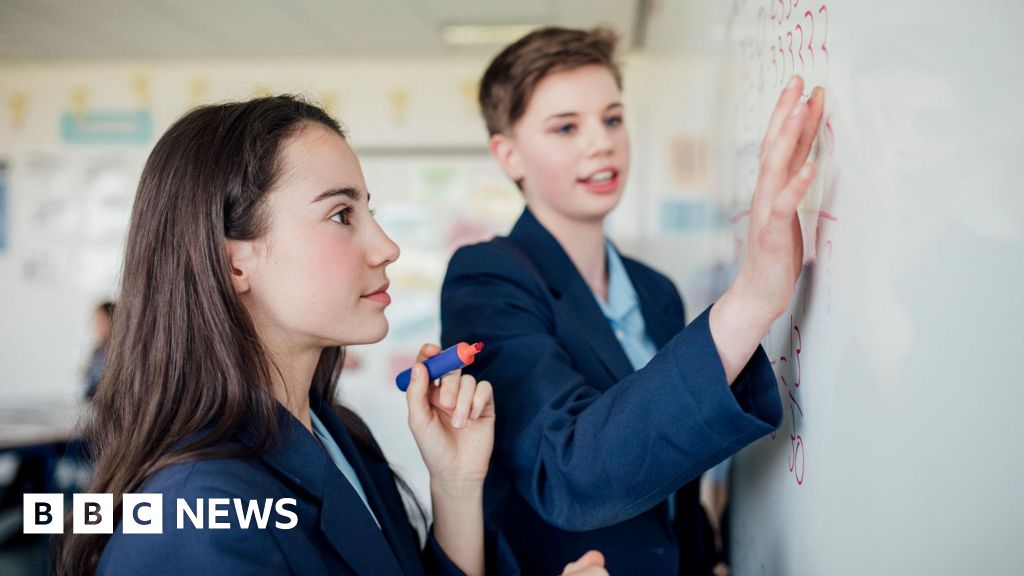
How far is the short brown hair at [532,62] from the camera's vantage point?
1.21 m

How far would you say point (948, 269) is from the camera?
1.72ft

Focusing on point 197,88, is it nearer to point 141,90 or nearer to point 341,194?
point 141,90

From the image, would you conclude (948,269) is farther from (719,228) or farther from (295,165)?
(719,228)

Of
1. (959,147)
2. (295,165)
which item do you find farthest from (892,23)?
(295,165)

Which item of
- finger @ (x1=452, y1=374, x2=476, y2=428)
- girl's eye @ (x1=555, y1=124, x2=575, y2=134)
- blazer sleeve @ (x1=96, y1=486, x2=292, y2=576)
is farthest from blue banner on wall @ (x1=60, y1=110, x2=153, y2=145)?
blazer sleeve @ (x1=96, y1=486, x2=292, y2=576)

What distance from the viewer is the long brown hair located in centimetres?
81

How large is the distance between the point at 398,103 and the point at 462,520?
3584 mm

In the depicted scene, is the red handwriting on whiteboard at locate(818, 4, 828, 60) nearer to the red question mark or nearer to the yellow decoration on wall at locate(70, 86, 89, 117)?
the red question mark

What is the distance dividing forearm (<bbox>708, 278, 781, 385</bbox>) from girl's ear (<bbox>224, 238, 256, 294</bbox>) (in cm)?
49

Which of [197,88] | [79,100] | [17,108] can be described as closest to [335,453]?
[197,88]

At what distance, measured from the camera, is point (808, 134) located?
690mm

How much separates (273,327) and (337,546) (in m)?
0.25

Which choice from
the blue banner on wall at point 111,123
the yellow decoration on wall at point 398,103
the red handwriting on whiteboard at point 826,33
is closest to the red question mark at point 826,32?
the red handwriting on whiteboard at point 826,33

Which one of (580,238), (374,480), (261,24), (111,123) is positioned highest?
(261,24)
